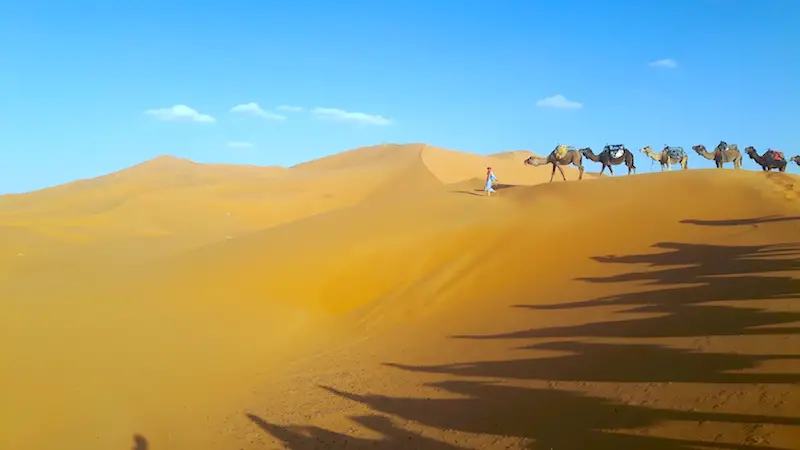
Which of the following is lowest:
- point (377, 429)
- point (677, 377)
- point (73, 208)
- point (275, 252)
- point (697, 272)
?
point (377, 429)

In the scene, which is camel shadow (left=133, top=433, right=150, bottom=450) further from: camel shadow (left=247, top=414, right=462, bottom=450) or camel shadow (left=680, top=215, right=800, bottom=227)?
camel shadow (left=680, top=215, right=800, bottom=227)

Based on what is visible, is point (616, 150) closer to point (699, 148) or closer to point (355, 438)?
point (699, 148)

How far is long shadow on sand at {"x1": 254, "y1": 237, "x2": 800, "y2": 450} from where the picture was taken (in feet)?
19.1

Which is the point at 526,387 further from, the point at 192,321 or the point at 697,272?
the point at 192,321

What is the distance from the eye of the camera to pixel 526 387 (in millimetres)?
7551

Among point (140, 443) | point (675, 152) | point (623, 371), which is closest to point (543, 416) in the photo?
point (623, 371)

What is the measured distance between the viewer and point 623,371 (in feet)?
23.5

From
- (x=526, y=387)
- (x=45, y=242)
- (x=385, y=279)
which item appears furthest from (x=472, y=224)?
(x=45, y=242)

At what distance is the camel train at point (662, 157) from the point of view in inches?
770

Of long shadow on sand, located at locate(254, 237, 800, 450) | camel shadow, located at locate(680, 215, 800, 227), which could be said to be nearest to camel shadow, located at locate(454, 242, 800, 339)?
long shadow on sand, located at locate(254, 237, 800, 450)

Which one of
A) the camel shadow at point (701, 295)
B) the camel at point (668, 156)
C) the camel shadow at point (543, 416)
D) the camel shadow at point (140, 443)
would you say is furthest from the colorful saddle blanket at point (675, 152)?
the camel shadow at point (140, 443)

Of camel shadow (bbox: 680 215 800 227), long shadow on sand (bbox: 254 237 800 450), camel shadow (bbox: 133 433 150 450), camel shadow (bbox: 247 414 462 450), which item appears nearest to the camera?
long shadow on sand (bbox: 254 237 800 450)

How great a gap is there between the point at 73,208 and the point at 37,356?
27.2 metres

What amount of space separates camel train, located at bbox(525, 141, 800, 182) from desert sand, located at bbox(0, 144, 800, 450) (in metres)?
2.24
